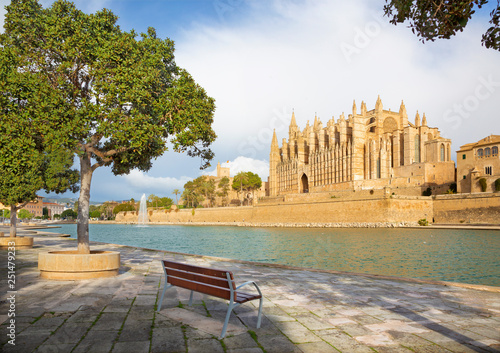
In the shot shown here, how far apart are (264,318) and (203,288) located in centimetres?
84

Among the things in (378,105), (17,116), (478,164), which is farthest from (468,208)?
(17,116)

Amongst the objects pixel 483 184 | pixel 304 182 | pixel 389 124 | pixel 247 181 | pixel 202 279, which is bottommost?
pixel 202 279

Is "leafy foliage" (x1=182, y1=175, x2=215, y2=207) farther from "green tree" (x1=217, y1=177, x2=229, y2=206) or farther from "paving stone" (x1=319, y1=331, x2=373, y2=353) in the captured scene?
"paving stone" (x1=319, y1=331, x2=373, y2=353)

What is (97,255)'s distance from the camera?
6.71 metres

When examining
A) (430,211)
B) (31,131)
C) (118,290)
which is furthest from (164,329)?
(430,211)

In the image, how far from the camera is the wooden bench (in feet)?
12.9

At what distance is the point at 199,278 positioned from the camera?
439cm

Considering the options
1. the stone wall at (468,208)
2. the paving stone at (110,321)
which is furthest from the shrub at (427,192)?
the paving stone at (110,321)

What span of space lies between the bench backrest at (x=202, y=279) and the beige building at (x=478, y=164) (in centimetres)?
4248

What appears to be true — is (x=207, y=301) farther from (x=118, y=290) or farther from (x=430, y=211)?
(x=430, y=211)

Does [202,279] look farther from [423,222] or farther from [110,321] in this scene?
→ [423,222]

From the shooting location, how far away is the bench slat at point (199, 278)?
407 cm

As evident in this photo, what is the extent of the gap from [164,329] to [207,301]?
1.42m

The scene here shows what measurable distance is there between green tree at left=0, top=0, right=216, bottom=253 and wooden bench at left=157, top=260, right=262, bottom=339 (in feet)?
10.5
